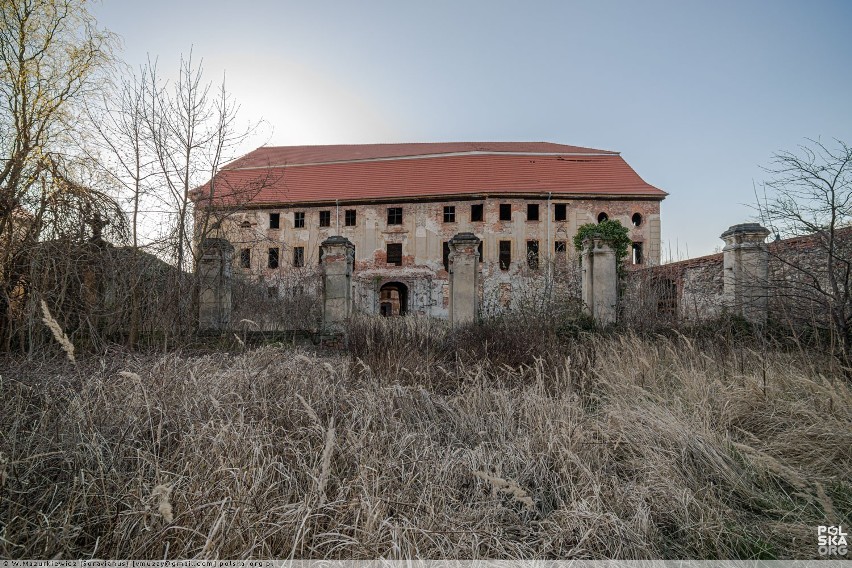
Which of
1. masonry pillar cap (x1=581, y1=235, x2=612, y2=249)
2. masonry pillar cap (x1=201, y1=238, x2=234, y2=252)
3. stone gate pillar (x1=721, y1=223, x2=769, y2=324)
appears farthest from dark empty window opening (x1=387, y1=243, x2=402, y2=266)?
stone gate pillar (x1=721, y1=223, x2=769, y2=324)

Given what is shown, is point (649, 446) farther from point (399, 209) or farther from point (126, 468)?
point (399, 209)

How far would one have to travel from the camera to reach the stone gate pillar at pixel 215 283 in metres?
8.65

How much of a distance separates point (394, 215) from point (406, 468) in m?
23.6

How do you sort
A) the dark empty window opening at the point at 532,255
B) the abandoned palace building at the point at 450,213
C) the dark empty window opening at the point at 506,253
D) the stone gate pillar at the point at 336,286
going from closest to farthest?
1. the stone gate pillar at the point at 336,286
2. the dark empty window opening at the point at 532,255
3. the abandoned palace building at the point at 450,213
4. the dark empty window opening at the point at 506,253

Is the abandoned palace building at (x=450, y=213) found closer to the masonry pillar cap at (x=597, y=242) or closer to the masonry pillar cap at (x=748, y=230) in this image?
the masonry pillar cap at (x=597, y=242)

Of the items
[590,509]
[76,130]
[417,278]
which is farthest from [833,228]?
[417,278]

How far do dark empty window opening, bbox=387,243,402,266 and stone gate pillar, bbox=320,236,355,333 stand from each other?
15.9 meters

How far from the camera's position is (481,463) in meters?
2.62

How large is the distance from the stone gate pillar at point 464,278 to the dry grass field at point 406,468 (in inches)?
188

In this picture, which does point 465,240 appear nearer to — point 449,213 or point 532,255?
point 532,255

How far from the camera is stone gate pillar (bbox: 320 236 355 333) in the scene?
28.8ft

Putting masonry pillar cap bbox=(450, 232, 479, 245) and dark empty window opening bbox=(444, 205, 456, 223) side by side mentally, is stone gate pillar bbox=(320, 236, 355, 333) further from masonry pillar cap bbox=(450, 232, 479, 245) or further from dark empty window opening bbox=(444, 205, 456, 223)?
dark empty window opening bbox=(444, 205, 456, 223)

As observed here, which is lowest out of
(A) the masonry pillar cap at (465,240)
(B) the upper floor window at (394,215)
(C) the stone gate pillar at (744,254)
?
(C) the stone gate pillar at (744,254)

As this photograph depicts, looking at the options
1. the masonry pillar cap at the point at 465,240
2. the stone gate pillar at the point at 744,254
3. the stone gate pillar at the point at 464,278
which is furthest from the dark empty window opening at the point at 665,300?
the masonry pillar cap at the point at 465,240
